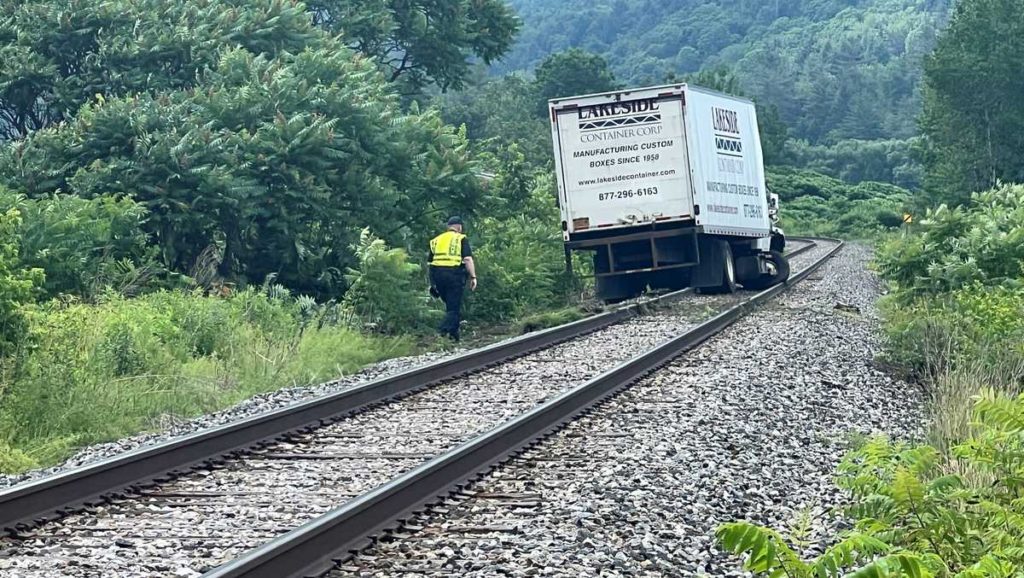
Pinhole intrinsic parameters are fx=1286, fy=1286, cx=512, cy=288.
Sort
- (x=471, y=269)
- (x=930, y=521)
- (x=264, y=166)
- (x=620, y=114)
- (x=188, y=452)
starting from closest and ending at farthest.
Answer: (x=930, y=521), (x=188, y=452), (x=471, y=269), (x=264, y=166), (x=620, y=114)

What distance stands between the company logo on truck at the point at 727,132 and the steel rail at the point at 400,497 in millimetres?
13156

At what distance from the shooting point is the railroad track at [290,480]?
599 centimetres

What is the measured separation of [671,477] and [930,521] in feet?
7.97

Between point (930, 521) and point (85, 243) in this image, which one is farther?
point (85, 243)

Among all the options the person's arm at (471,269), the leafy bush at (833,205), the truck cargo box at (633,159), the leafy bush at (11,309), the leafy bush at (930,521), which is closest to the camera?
the leafy bush at (930,521)

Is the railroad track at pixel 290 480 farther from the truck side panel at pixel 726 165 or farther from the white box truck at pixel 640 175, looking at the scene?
the truck side panel at pixel 726 165

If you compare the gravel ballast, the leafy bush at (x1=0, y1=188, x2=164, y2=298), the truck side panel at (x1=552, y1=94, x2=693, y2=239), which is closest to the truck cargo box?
the truck side panel at (x1=552, y1=94, x2=693, y2=239)

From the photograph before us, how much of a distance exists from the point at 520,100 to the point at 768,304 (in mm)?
75182

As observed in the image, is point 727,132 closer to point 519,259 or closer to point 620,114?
point 620,114

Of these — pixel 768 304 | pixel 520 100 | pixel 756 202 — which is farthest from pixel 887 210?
pixel 768 304

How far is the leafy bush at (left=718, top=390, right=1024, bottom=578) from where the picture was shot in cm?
411

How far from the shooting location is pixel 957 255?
53.9 feet

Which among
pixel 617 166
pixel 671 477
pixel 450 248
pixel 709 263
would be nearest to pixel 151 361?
pixel 450 248

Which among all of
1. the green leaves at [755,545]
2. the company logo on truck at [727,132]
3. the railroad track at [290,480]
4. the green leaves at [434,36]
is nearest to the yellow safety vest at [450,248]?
the railroad track at [290,480]
